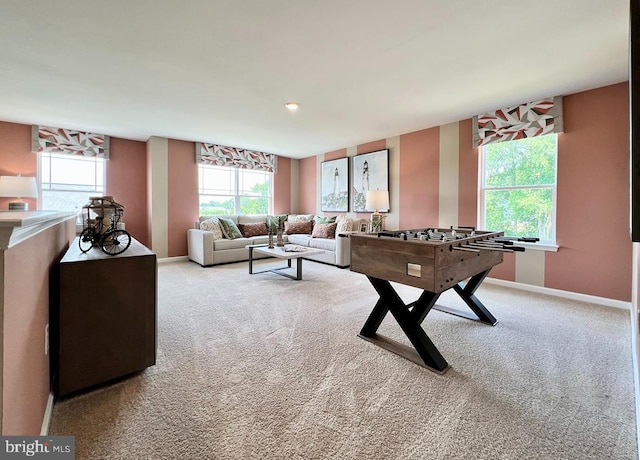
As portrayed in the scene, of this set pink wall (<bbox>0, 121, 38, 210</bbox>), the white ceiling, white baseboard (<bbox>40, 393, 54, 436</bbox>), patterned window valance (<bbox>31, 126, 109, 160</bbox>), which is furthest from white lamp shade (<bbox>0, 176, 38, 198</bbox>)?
white baseboard (<bbox>40, 393, 54, 436</bbox>)

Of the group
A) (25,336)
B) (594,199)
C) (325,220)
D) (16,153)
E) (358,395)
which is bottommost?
(358,395)

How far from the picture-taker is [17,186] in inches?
152

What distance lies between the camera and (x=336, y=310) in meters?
2.85

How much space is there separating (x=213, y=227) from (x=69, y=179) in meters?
2.45

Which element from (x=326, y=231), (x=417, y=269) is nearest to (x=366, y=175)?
(x=326, y=231)

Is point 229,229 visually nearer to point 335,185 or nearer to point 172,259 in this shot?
point 172,259

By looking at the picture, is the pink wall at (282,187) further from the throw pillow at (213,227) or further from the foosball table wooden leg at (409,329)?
the foosball table wooden leg at (409,329)

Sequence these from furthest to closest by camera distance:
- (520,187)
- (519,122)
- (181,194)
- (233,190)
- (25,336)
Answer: (233,190) < (181,194) < (520,187) < (519,122) < (25,336)

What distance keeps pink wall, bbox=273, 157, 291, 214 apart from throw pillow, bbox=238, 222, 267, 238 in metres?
1.09

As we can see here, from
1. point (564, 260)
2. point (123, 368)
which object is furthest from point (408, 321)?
point (564, 260)

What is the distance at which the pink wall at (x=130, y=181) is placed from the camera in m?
5.12

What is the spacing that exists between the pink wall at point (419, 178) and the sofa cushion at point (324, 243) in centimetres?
126

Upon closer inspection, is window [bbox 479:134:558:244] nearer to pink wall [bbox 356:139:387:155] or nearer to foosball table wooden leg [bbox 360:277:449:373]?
pink wall [bbox 356:139:387:155]

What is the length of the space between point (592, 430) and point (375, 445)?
3.52ft
